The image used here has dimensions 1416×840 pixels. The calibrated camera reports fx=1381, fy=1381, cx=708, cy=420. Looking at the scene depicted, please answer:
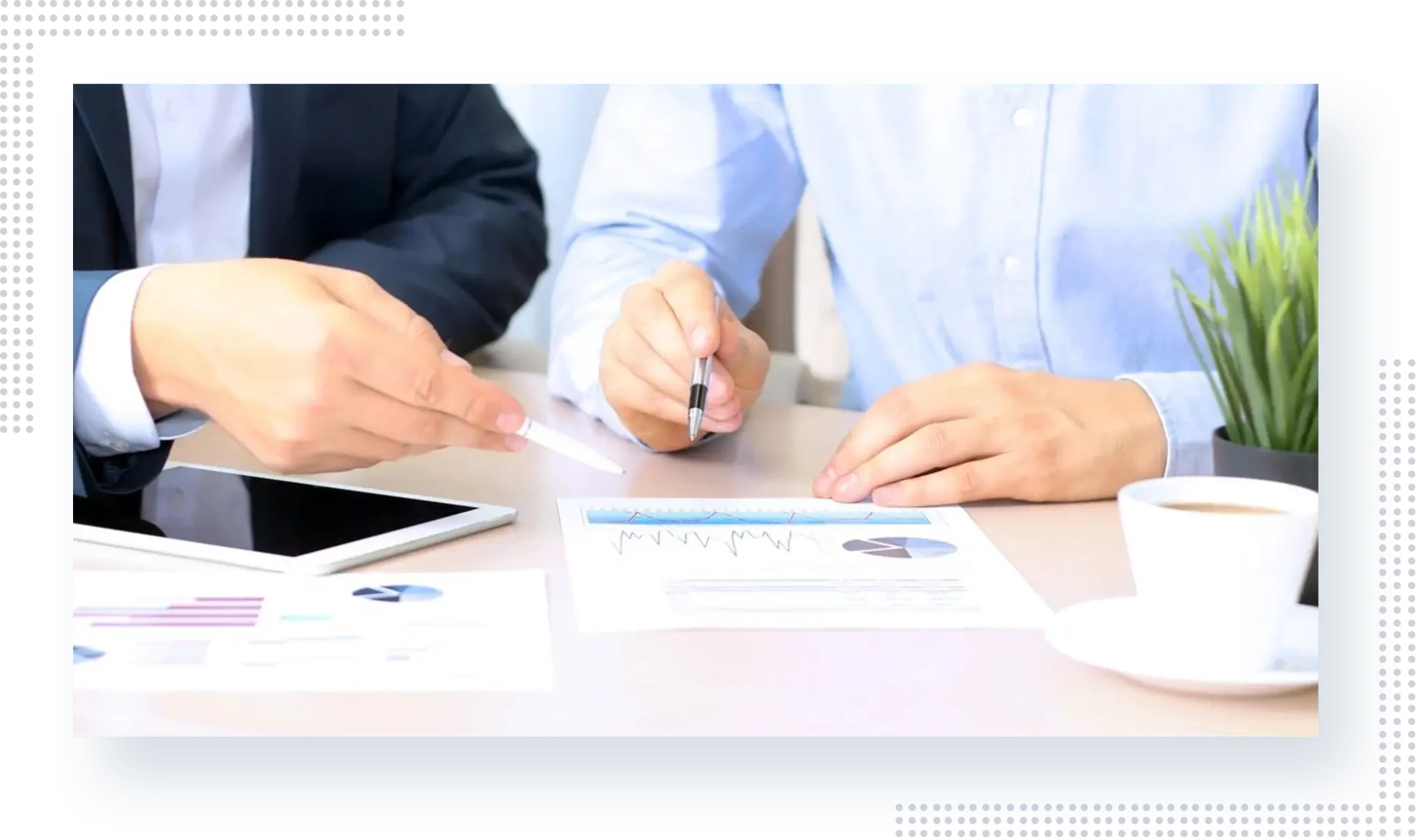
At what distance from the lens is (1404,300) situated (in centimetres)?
40

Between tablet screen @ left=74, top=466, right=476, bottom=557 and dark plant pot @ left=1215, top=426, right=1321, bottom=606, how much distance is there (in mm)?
313

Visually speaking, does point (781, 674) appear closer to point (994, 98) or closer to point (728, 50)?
point (728, 50)

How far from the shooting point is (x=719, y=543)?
57 cm

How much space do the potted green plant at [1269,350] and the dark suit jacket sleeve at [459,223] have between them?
0.58 m

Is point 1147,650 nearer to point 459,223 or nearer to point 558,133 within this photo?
point 459,223

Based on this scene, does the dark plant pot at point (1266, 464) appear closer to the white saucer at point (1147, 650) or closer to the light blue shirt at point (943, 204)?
the white saucer at point (1147, 650)

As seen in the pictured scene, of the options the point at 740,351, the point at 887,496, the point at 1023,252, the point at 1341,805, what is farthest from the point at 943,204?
the point at 1341,805

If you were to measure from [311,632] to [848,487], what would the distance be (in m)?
0.28

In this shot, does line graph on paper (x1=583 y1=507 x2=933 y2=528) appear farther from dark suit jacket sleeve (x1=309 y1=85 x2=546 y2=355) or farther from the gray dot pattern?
dark suit jacket sleeve (x1=309 y1=85 x2=546 y2=355)

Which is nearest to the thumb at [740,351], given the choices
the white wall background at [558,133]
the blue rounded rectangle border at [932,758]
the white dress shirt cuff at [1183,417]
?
the white dress shirt cuff at [1183,417]

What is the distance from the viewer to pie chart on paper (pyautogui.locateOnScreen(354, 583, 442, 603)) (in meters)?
0.48

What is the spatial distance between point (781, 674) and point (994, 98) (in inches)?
24.8

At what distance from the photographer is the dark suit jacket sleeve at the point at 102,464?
0.56m

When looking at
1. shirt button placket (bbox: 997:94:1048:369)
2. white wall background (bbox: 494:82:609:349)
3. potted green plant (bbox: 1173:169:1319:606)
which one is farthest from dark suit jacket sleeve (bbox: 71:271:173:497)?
white wall background (bbox: 494:82:609:349)
